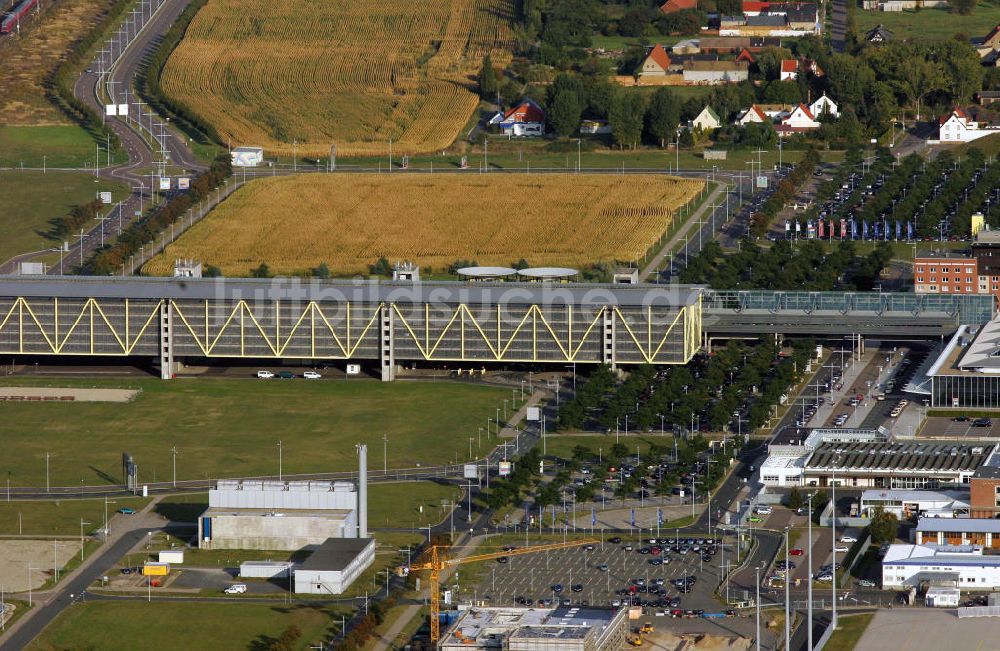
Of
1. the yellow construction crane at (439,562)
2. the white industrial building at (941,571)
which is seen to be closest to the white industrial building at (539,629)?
the yellow construction crane at (439,562)

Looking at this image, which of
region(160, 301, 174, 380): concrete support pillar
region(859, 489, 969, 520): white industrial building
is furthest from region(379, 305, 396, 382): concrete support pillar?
region(859, 489, 969, 520): white industrial building

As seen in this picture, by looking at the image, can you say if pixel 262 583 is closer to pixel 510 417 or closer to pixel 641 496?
pixel 641 496

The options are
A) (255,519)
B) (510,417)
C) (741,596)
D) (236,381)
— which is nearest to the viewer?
(741,596)

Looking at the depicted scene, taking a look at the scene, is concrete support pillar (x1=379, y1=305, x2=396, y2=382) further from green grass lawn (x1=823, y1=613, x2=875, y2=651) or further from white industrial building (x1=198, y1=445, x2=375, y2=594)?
green grass lawn (x1=823, y1=613, x2=875, y2=651)

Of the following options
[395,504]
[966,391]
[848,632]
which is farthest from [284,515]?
[966,391]

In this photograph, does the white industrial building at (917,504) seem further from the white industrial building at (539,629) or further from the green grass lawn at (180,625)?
the green grass lawn at (180,625)

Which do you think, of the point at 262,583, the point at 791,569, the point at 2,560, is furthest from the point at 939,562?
the point at 2,560

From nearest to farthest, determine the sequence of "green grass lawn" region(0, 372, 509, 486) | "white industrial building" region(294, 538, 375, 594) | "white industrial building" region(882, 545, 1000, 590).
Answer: "white industrial building" region(882, 545, 1000, 590), "white industrial building" region(294, 538, 375, 594), "green grass lawn" region(0, 372, 509, 486)

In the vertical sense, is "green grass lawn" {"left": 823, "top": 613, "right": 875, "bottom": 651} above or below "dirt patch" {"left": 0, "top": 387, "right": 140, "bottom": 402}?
above
